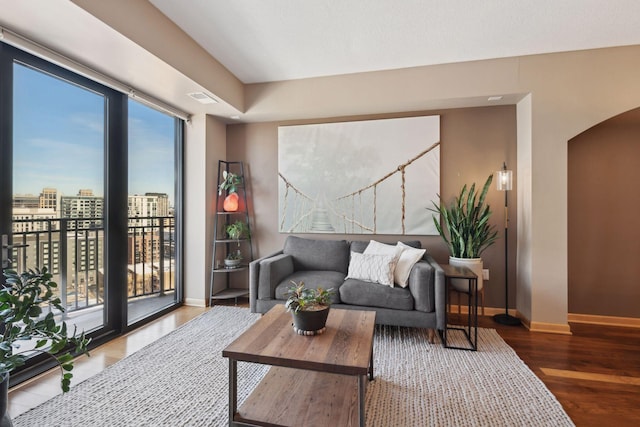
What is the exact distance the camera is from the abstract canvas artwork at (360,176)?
3.35 m

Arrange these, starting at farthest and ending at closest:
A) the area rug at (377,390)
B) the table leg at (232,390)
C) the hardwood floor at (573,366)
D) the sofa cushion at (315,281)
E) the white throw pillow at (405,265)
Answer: the sofa cushion at (315,281) < the white throw pillow at (405,265) < the hardwood floor at (573,366) < the area rug at (377,390) < the table leg at (232,390)

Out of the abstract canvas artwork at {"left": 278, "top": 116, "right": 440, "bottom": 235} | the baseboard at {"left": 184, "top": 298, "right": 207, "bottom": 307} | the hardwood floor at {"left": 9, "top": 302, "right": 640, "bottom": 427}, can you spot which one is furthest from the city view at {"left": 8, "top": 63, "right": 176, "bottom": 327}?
the abstract canvas artwork at {"left": 278, "top": 116, "right": 440, "bottom": 235}

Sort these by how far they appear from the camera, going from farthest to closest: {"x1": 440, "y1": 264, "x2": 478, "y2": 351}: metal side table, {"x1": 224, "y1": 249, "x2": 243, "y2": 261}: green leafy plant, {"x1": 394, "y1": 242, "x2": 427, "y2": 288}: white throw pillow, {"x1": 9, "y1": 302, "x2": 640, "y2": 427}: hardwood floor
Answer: {"x1": 224, "y1": 249, "x2": 243, "y2": 261}: green leafy plant
{"x1": 394, "y1": 242, "x2": 427, "y2": 288}: white throw pillow
{"x1": 440, "y1": 264, "x2": 478, "y2": 351}: metal side table
{"x1": 9, "y1": 302, "x2": 640, "y2": 427}: hardwood floor

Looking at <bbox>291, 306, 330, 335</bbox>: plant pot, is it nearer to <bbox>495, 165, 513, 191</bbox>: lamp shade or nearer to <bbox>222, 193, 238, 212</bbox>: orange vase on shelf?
<bbox>222, 193, 238, 212</bbox>: orange vase on shelf

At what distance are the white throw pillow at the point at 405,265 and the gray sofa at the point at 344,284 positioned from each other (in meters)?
0.05

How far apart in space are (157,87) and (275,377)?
2727mm

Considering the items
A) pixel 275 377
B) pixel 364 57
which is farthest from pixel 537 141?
pixel 275 377

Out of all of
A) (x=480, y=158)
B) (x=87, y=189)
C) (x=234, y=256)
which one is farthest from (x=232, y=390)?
(x=480, y=158)

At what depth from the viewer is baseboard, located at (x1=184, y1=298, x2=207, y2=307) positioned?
352 centimetres

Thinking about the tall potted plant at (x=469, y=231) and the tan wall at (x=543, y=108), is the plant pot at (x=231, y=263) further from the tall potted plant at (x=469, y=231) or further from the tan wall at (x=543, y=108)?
the tan wall at (x=543, y=108)

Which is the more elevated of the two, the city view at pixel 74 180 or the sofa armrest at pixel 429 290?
the city view at pixel 74 180

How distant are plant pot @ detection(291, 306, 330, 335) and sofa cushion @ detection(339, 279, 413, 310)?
0.98 m

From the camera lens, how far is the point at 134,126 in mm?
3018

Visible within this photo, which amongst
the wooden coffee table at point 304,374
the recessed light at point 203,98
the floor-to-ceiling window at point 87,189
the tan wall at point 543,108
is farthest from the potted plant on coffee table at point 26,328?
the tan wall at point 543,108
